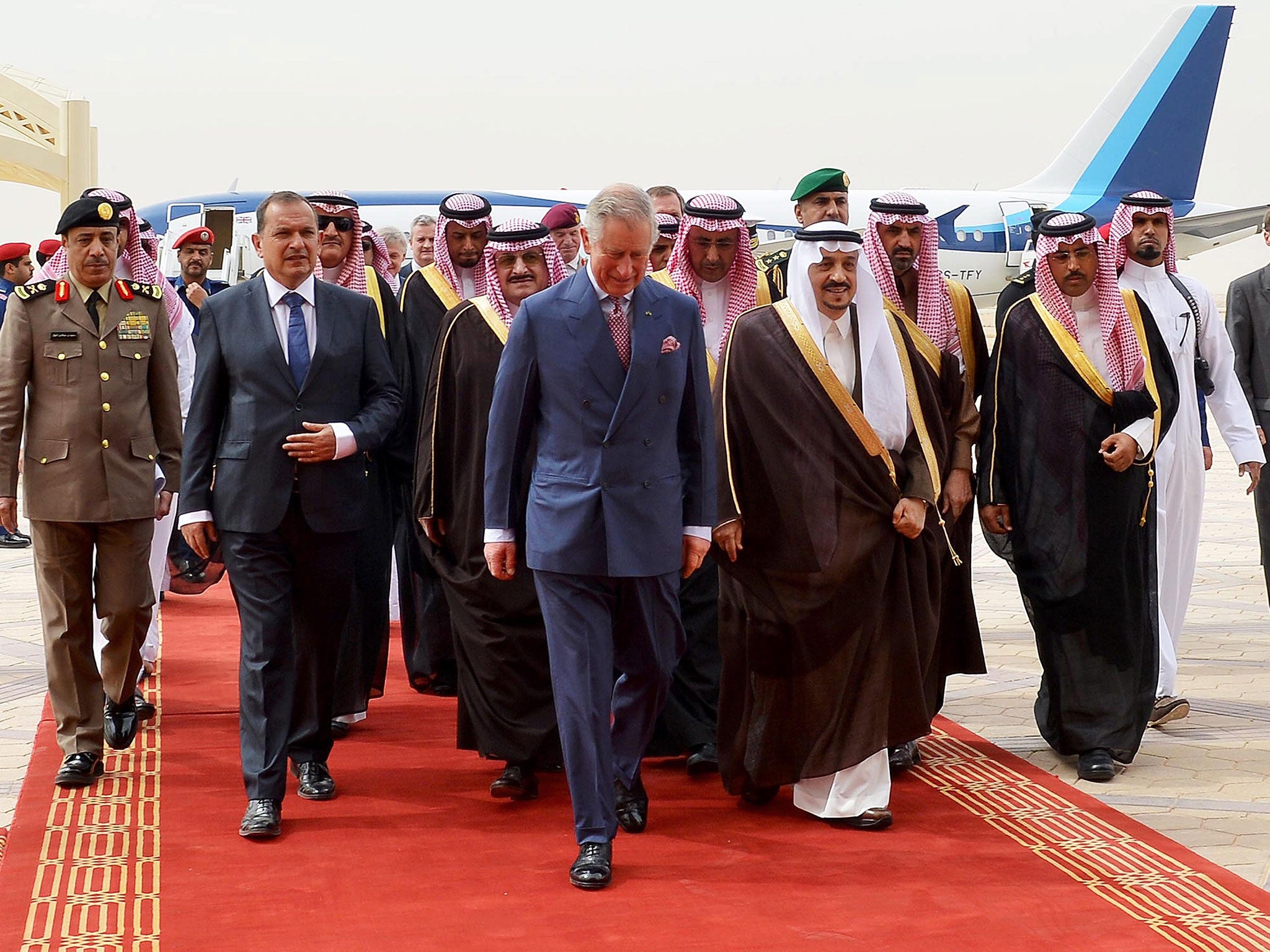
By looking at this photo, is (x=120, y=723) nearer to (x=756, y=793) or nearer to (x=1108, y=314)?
(x=756, y=793)

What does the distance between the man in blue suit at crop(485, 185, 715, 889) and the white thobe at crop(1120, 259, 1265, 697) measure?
7.54 feet

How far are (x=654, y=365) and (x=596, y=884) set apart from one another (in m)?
1.22

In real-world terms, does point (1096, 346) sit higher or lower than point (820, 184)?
lower

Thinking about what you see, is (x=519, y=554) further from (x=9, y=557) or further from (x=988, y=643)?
(x=9, y=557)

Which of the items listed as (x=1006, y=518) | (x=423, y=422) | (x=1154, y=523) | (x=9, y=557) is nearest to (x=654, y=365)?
(x=423, y=422)

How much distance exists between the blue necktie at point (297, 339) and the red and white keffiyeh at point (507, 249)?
0.62 m

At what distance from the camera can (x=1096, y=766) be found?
177 inches

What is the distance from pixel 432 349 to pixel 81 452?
4.11ft

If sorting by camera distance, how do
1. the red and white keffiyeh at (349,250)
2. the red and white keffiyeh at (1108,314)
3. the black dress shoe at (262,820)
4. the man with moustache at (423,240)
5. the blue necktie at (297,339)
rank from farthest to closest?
the man with moustache at (423,240) → the red and white keffiyeh at (349,250) → the red and white keffiyeh at (1108,314) → the blue necktie at (297,339) → the black dress shoe at (262,820)

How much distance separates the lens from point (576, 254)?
22.5 feet

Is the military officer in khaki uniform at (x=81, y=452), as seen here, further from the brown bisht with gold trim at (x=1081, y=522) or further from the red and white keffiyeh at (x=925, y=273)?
the brown bisht with gold trim at (x=1081, y=522)

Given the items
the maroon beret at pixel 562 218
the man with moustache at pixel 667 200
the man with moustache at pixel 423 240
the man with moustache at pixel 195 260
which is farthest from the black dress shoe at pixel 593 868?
the man with moustache at pixel 423 240

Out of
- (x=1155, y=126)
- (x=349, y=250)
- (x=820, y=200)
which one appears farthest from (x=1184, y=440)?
(x=1155, y=126)

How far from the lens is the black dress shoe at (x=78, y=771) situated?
4301mm
